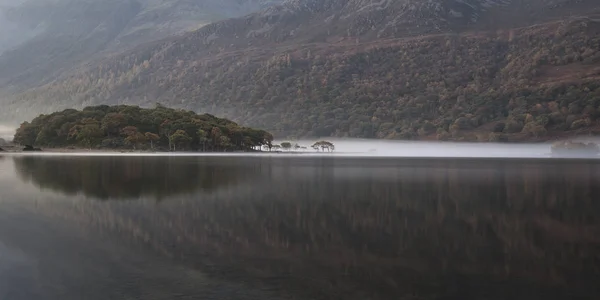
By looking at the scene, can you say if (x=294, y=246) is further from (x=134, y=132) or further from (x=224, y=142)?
(x=224, y=142)

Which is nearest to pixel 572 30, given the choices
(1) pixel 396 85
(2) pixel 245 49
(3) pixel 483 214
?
(1) pixel 396 85

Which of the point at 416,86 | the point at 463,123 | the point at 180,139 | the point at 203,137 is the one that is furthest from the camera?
the point at 416,86

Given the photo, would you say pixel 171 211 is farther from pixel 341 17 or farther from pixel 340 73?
pixel 341 17

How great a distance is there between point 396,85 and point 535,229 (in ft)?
404

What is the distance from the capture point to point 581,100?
345ft

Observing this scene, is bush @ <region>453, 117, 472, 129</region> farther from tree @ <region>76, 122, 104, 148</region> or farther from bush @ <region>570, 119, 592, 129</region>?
tree @ <region>76, 122, 104, 148</region>

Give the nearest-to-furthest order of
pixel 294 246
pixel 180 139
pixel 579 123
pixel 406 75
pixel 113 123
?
1. pixel 294 246
2. pixel 180 139
3. pixel 113 123
4. pixel 579 123
5. pixel 406 75

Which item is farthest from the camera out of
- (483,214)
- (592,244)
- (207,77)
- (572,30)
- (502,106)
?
(207,77)

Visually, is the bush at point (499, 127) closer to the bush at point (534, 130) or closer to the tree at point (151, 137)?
the bush at point (534, 130)

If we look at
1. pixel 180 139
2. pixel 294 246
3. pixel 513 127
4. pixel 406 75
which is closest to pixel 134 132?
pixel 180 139

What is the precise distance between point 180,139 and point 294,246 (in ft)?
242

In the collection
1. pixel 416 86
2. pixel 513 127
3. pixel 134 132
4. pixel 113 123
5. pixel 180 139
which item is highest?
pixel 416 86

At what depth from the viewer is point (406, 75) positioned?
13575 centimetres

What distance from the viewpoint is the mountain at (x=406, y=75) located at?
112 meters
